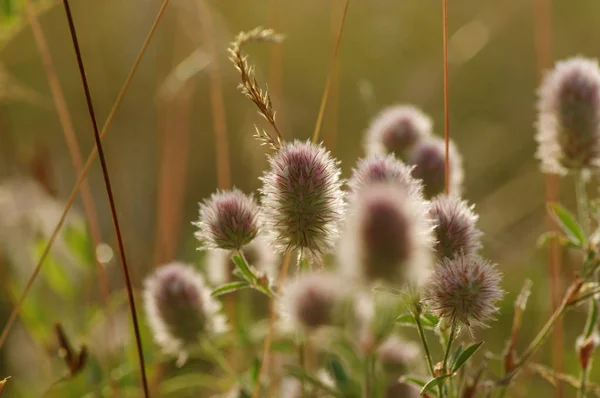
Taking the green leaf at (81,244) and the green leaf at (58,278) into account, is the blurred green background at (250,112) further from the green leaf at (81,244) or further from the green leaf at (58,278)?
the green leaf at (81,244)

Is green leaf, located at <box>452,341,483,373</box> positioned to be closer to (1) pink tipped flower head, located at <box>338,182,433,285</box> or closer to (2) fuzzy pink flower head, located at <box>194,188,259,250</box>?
(1) pink tipped flower head, located at <box>338,182,433,285</box>

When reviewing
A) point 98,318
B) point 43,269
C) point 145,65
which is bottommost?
point 98,318

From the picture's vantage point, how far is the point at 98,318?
1.82 m

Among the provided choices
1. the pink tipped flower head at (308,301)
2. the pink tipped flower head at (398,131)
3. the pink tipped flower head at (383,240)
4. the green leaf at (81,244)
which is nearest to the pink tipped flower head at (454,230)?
the pink tipped flower head at (383,240)

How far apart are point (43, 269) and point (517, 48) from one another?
3.31m

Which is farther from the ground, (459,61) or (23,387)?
(459,61)

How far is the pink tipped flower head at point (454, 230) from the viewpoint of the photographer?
0.96 meters

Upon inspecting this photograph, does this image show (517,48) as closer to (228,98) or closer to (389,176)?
(228,98)

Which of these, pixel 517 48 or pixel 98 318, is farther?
pixel 517 48

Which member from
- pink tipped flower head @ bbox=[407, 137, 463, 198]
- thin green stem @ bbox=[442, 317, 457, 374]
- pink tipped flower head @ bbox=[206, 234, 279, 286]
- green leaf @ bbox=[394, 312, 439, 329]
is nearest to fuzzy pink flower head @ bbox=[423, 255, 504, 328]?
thin green stem @ bbox=[442, 317, 457, 374]

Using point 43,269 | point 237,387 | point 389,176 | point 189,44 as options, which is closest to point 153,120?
point 189,44

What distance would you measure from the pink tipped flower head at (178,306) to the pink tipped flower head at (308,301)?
21 centimetres

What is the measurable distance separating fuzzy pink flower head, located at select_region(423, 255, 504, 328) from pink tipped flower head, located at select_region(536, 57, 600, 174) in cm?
64

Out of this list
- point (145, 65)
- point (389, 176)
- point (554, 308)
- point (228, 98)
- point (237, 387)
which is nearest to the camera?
point (389, 176)
